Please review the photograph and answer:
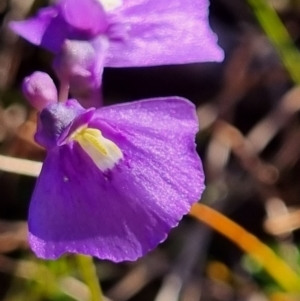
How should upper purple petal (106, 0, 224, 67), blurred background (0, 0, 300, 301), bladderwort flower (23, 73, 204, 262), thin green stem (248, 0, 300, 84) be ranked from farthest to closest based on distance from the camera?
1. blurred background (0, 0, 300, 301)
2. thin green stem (248, 0, 300, 84)
3. upper purple petal (106, 0, 224, 67)
4. bladderwort flower (23, 73, 204, 262)

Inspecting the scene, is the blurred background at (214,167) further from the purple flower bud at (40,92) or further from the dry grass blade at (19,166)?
the purple flower bud at (40,92)

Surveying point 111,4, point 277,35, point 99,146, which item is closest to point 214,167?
point 277,35

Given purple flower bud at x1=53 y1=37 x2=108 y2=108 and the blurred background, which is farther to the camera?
the blurred background

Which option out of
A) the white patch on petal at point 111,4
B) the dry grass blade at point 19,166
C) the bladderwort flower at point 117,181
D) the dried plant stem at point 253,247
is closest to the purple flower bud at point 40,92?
the bladderwort flower at point 117,181

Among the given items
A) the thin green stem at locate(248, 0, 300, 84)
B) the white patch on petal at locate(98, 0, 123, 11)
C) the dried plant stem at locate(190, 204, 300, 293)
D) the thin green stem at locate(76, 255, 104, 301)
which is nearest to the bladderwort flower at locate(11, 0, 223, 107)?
the white patch on petal at locate(98, 0, 123, 11)

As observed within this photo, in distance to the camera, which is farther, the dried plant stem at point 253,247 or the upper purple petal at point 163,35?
the dried plant stem at point 253,247

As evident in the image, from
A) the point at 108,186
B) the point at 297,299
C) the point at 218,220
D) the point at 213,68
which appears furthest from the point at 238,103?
the point at 108,186

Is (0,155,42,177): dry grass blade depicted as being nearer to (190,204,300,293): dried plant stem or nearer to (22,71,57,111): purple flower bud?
(190,204,300,293): dried plant stem
